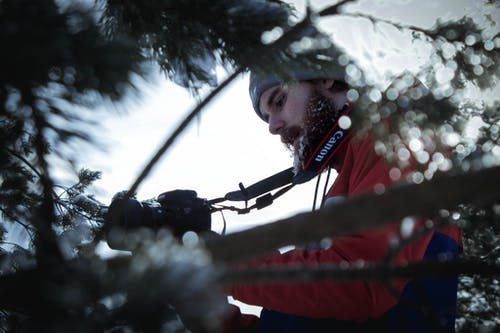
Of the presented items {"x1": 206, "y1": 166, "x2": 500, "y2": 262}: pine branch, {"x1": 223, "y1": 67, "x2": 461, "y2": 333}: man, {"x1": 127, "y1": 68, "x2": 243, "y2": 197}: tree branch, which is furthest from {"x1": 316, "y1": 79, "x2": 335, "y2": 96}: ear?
{"x1": 206, "y1": 166, "x2": 500, "y2": 262}: pine branch

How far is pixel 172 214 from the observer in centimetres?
197

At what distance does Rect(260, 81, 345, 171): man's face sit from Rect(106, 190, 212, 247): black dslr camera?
90cm

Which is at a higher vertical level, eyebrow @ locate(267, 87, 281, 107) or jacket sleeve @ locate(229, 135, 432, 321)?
eyebrow @ locate(267, 87, 281, 107)

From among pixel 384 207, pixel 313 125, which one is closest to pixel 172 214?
pixel 313 125

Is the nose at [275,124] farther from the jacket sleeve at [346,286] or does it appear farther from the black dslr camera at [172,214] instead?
the jacket sleeve at [346,286]

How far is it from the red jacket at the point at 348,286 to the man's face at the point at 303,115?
92cm

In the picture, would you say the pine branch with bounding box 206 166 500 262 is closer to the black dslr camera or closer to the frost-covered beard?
the black dslr camera

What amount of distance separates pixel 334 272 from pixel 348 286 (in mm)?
1019

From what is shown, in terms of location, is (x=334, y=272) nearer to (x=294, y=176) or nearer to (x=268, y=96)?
(x=294, y=176)

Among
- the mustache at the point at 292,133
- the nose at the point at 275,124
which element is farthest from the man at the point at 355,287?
the nose at the point at 275,124

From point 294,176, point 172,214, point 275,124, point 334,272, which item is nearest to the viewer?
point 334,272

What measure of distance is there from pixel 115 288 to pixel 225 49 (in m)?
0.80

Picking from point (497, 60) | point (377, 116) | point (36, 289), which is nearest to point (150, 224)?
point (377, 116)

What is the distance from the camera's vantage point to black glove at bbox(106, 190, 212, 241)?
1824 millimetres
